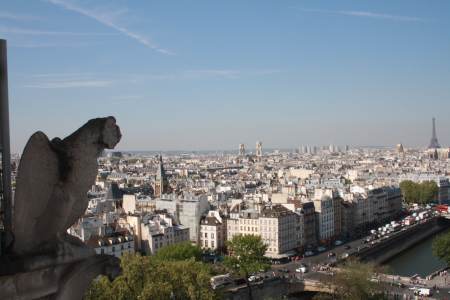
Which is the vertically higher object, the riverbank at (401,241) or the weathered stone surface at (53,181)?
the weathered stone surface at (53,181)

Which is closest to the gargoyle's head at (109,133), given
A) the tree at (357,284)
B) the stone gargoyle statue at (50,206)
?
the stone gargoyle statue at (50,206)

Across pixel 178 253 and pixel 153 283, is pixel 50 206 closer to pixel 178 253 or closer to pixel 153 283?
pixel 153 283

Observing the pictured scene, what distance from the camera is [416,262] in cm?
4662

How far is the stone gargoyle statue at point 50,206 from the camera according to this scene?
13.5 ft

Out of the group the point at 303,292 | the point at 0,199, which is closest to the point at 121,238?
the point at 303,292

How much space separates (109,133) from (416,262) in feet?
151

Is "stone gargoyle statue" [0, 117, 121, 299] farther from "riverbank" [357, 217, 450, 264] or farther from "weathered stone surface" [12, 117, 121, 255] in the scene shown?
"riverbank" [357, 217, 450, 264]

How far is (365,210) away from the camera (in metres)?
62.1

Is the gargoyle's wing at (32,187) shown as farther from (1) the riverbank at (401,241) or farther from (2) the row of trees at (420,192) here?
(2) the row of trees at (420,192)

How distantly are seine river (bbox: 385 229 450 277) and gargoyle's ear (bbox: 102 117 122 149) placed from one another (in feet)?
129

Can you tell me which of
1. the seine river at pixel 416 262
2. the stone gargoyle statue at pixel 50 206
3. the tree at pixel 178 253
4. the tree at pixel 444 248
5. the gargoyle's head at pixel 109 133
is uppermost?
the gargoyle's head at pixel 109 133

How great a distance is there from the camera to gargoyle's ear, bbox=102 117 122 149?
170 inches

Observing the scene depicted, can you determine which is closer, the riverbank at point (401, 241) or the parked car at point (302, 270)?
the parked car at point (302, 270)

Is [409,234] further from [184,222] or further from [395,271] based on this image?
[184,222]
